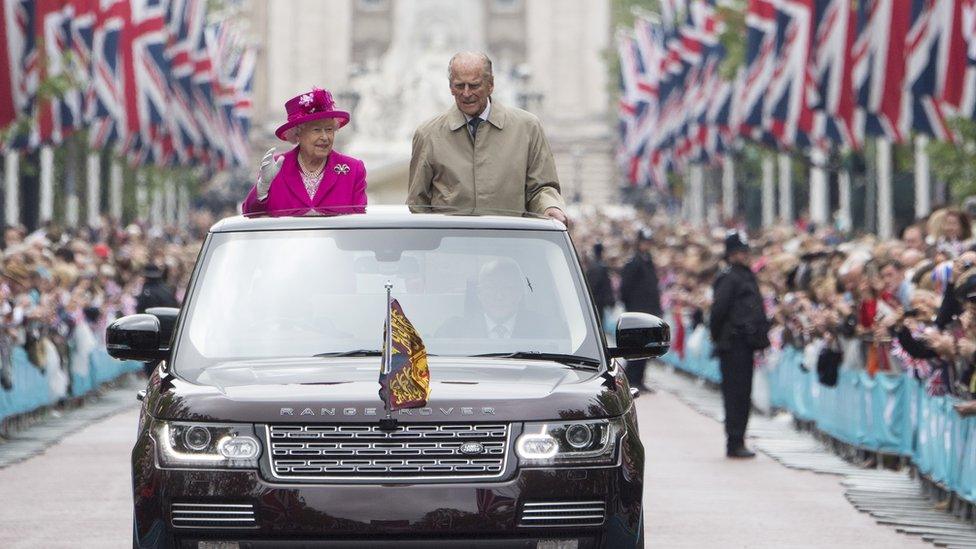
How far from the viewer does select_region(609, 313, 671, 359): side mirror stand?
28.1 feet

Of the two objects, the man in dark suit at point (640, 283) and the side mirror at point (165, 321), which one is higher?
the side mirror at point (165, 321)

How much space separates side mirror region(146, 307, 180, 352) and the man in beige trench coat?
160 cm

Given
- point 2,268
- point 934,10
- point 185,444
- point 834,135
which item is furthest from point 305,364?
point 834,135

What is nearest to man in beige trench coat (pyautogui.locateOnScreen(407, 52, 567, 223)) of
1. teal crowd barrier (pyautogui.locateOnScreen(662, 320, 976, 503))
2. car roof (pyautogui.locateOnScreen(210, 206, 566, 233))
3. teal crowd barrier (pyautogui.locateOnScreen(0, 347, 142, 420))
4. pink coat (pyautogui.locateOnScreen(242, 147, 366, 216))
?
pink coat (pyautogui.locateOnScreen(242, 147, 366, 216))

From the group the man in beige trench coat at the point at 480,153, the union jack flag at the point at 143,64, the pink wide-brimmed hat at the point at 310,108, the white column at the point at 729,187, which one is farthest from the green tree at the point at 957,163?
the white column at the point at 729,187

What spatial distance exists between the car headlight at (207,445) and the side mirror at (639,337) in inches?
66.5

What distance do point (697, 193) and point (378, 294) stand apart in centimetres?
6347

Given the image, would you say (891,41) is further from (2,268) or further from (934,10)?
(2,268)

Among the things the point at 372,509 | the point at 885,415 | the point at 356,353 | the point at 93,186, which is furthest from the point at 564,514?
the point at 93,186

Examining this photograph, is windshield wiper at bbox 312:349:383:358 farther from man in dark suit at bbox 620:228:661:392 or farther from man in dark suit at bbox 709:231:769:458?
man in dark suit at bbox 620:228:661:392

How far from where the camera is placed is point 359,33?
135125 millimetres

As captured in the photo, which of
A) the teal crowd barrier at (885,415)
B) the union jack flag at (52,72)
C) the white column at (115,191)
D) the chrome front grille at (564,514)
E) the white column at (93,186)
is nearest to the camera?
the chrome front grille at (564,514)

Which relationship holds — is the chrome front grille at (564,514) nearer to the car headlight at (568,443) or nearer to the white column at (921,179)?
the car headlight at (568,443)

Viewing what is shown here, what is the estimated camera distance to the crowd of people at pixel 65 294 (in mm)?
21609
